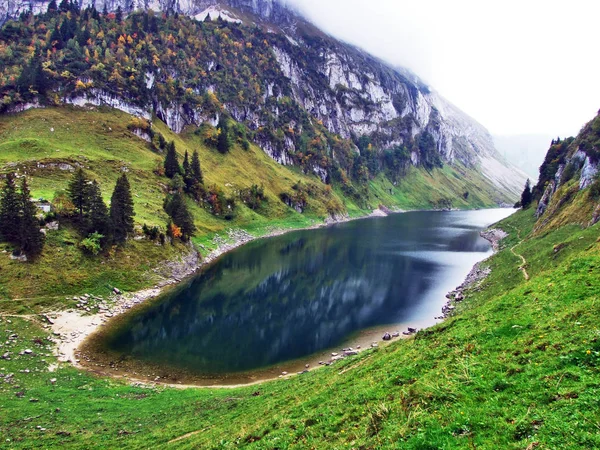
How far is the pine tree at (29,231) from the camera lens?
52.8m

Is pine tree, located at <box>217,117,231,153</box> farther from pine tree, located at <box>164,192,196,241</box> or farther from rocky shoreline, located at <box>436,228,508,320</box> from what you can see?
rocky shoreline, located at <box>436,228,508,320</box>

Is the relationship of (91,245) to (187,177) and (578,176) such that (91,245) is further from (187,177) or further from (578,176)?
(578,176)

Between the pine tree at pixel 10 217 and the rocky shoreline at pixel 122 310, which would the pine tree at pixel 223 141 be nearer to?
the rocky shoreline at pixel 122 310

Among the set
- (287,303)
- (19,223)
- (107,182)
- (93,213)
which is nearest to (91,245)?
(93,213)

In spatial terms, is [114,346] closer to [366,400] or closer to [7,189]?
[7,189]

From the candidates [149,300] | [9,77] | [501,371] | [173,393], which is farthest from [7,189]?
[9,77]

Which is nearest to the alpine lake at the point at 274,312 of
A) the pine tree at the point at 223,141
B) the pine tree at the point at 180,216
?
the pine tree at the point at 180,216

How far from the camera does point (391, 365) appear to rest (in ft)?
68.3

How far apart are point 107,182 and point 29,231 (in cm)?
4023

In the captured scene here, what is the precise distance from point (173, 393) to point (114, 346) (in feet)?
53.3

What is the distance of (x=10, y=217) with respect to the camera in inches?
2093

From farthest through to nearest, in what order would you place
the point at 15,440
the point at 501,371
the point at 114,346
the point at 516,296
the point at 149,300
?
the point at 149,300 → the point at 114,346 → the point at 516,296 → the point at 15,440 → the point at 501,371

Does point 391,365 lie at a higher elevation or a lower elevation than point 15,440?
higher

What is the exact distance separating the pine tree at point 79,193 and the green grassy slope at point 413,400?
114 feet
